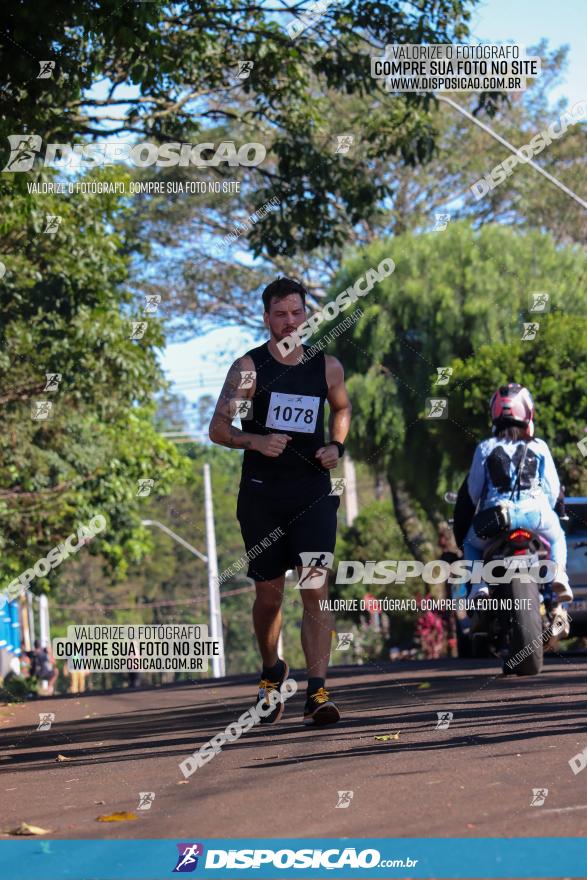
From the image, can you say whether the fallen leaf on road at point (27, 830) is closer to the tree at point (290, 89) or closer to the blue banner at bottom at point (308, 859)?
the blue banner at bottom at point (308, 859)

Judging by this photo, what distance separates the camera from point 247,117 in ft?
57.6

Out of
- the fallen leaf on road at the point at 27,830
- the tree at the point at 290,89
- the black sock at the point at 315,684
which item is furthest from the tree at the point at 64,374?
the fallen leaf on road at the point at 27,830

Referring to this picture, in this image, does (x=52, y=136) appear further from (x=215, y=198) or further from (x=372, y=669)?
(x=215, y=198)

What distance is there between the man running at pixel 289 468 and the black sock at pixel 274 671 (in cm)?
32

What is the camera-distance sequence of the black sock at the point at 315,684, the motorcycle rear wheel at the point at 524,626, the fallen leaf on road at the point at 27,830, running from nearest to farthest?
the fallen leaf on road at the point at 27,830 → the black sock at the point at 315,684 → the motorcycle rear wheel at the point at 524,626

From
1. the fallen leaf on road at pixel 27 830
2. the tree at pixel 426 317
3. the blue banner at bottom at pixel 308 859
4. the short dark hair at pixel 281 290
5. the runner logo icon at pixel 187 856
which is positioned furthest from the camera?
the tree at pixel 426 317

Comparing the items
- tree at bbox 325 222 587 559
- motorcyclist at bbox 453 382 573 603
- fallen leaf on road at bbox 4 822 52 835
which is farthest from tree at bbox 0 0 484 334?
tree at bbox 325 222 587 559

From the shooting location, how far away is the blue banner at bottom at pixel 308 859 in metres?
4.30

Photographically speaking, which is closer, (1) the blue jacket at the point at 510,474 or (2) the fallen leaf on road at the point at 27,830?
(2) the fallen leaf on road at the point at 27,830

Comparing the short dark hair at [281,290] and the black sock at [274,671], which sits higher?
the short dark hair at [281,290]

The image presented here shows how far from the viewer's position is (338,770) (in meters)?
6.34

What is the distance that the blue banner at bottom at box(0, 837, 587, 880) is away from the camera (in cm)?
430

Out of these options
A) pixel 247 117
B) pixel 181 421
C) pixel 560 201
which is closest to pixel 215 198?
pixel 560 201

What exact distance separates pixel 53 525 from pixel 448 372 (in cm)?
729
